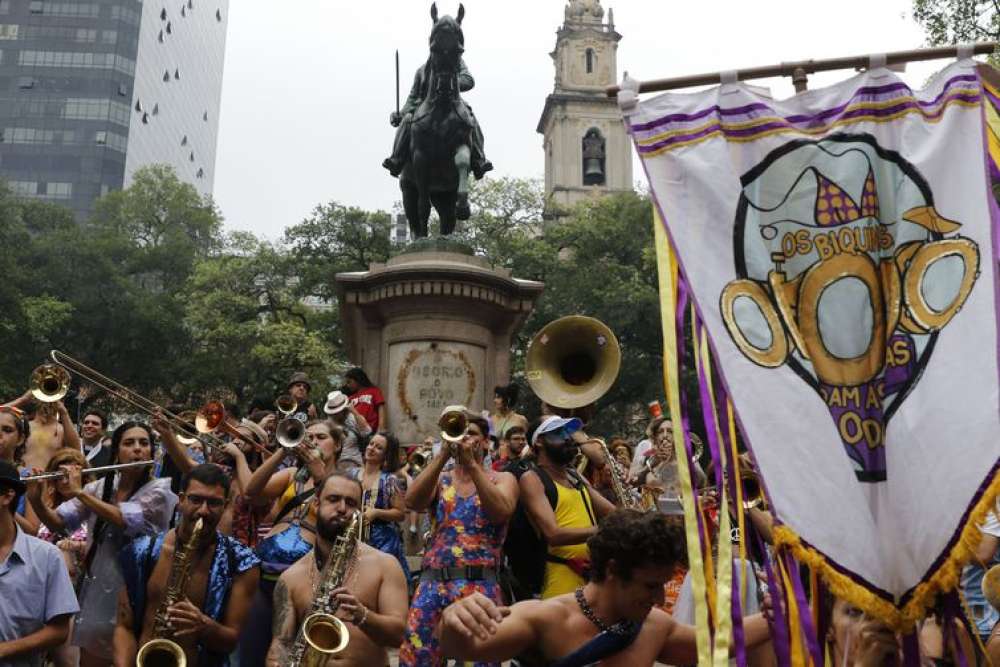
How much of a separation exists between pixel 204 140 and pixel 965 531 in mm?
104823

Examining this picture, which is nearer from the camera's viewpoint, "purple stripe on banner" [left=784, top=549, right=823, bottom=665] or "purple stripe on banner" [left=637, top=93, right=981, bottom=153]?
"purple stripe on banner" [left=784, top=549, right=823, bottom=665]

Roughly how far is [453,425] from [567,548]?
3.22 ft

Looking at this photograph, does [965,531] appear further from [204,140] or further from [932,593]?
[204,140]

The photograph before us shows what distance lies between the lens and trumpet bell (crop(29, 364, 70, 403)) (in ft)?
26.6

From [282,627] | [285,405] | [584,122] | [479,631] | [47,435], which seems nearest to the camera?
[479,631]

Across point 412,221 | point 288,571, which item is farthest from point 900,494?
point 412,221

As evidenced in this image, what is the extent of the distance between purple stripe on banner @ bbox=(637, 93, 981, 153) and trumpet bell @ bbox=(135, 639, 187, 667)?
9.70ft

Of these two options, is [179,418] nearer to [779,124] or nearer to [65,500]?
[65,500]

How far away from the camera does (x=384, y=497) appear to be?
6.90 m

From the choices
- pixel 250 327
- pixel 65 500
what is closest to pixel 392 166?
pixel 65 500

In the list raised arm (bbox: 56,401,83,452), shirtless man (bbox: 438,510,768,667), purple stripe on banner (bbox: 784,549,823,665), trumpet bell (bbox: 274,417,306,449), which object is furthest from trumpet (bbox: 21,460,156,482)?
purple stripe on banner (bbox: 784,549,823,665)

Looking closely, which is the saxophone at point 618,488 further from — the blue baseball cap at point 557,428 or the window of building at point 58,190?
the window of building at point 58,190

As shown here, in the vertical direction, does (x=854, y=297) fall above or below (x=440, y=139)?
below

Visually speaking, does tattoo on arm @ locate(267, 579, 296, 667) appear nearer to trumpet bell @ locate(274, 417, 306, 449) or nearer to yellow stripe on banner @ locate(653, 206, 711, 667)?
trumpet bell @ locate(274, 417, 306, 449)
